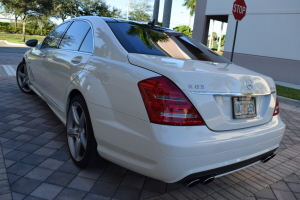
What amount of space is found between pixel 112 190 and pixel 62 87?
4.36 feet

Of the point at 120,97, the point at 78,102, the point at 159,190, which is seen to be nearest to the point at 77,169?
the point at 78,102

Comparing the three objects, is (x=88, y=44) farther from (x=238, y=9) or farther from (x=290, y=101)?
(x=290, y=101)

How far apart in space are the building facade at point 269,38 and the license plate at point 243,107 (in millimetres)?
10722

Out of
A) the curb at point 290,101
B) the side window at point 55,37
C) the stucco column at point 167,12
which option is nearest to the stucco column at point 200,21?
the stucco column at point 167,12

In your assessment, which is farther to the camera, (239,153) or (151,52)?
(151,52)

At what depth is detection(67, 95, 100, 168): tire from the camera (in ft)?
7.97

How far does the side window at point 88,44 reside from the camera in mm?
2767

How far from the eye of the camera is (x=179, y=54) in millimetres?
2648

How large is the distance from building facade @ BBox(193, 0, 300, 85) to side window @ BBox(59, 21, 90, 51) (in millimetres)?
10820

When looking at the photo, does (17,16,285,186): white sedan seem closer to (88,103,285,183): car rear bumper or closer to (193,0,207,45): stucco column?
(88,103,285,183): car rear bumper

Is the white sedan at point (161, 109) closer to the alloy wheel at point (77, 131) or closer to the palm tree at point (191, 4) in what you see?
the alloy wheel at point (77, 131)

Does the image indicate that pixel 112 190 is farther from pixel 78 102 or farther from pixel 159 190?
pixel 78 102

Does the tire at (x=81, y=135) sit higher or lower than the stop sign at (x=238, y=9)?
lower

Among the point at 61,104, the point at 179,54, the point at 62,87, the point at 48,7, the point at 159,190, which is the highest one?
the point at 48,7
